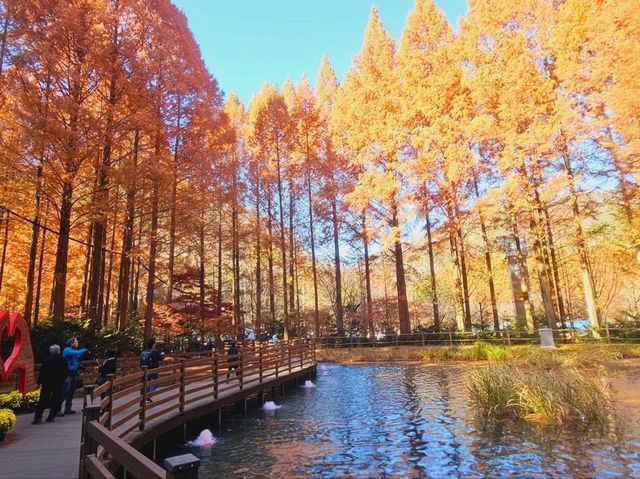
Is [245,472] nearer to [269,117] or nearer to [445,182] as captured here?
[445,182]

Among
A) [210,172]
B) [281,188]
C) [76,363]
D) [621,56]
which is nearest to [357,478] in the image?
[76,363]

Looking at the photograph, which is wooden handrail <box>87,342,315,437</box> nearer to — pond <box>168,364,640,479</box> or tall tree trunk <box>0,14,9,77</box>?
pond <box>168,364,640,479</box>

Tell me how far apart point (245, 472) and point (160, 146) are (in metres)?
13.5

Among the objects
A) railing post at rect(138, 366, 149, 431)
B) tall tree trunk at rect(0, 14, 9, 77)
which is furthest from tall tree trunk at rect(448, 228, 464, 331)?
tall tree trunk at rect(0, 14, 9, 77)

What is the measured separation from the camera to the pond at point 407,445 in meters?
6.03

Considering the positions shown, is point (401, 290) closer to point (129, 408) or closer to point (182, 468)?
point (129, 408)

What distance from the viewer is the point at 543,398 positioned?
8.36m

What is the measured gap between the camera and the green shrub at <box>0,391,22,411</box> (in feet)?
27.2

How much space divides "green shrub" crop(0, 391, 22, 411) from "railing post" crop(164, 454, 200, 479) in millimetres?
8285

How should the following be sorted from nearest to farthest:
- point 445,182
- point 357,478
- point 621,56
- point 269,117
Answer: point 357,478
point 621,56
point 445,182
point 269,117

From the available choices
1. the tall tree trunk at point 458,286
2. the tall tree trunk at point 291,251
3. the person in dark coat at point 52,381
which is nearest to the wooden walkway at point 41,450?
the person in dark coat at point 52,381

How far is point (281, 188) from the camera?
28.5 m

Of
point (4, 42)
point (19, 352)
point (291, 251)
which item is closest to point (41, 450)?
point (19, 352)

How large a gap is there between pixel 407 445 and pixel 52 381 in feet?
21.8
